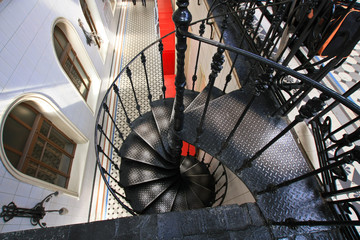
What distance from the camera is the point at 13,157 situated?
192 centimetres

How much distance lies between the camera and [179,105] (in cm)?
143

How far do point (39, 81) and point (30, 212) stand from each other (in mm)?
1495

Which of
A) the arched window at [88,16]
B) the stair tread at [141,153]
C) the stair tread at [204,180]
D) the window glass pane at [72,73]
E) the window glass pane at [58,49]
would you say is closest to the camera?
the stair tread at [141,153]

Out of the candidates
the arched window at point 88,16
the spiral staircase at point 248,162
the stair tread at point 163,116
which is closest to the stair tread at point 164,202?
the spiral staircase at point 248,162

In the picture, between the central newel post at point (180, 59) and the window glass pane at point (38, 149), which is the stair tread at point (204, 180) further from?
the window glass pane at point (38, 149)

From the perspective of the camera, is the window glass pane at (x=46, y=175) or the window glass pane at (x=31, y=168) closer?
the window glass pane at (x=31, y=168)

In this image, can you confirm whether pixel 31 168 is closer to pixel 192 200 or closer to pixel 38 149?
pixel 38 149

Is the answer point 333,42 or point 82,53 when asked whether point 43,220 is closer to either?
point 82,53

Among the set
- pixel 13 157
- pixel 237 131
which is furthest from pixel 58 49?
pixel 237 131

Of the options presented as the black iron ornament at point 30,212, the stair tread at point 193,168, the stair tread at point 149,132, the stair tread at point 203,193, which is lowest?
the black iron ornament at point 30,212

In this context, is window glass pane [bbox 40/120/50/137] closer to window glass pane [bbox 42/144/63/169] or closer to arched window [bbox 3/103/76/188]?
arched window [bbox 3/103/76/188]

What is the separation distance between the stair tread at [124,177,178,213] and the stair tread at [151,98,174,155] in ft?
2.21

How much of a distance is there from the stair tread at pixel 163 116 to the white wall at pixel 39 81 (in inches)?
53.0

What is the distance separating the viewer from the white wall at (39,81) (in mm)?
1746
